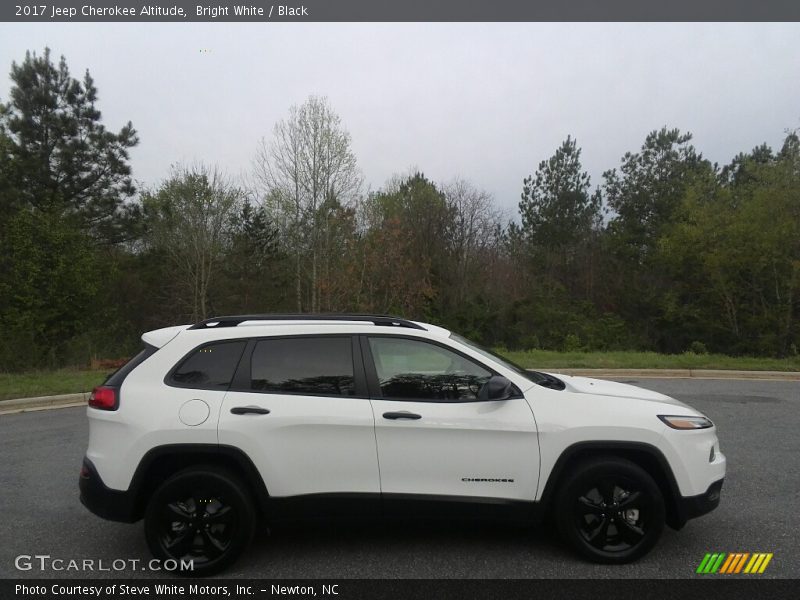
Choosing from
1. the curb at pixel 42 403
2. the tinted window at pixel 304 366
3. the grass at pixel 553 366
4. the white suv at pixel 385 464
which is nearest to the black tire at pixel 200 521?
the white suv at pixel 385 464

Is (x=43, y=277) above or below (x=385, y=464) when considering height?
above

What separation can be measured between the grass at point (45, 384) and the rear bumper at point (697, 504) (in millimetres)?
10081

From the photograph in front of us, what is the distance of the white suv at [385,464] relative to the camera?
3.36 meters

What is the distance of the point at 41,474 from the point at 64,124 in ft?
82.6

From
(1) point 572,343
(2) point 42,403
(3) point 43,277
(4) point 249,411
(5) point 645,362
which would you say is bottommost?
(2) point 42,403

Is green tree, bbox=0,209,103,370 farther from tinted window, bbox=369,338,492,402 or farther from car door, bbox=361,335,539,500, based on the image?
car door, bbox=361,335,539,500

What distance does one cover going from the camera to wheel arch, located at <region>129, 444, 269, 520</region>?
336 centimetres

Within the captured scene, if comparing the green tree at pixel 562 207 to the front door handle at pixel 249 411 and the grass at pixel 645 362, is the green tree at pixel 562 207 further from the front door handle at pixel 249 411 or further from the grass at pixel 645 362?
the front door handle at pixel 249 411

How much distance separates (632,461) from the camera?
3.49 meters

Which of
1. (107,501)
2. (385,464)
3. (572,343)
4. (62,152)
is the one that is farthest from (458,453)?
(62,152)

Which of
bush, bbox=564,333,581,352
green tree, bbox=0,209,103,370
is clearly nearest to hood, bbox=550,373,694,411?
green tree, bbox=0,209,103,370

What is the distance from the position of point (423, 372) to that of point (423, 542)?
47.7 inches

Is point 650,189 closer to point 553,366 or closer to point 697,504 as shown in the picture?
point 553,366

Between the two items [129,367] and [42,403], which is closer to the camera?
[129,367]
